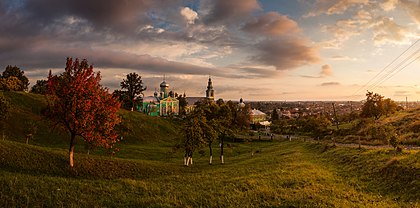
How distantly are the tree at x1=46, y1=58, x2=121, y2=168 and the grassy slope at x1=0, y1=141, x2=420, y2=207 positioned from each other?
364 centimetres

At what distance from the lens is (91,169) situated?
24609 millimetres

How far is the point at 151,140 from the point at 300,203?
54.9 metres

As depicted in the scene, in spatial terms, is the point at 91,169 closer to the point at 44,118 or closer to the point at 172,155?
the point at 44,118

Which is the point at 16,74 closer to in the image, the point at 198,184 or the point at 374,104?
the point at 198,184

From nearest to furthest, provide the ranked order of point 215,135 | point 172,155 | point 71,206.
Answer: point 71,206 < point 215,135 < point 172,155

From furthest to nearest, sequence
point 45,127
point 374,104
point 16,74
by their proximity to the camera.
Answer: point 16,74 → point 374,104 → point 45,127

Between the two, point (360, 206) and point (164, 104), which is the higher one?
point (164, 104)

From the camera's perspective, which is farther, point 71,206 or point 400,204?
point 400,204

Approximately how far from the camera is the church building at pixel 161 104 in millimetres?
140125

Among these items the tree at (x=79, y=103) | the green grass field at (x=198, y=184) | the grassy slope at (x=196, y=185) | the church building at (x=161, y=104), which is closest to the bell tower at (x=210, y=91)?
the church building at (x=161, y=104)

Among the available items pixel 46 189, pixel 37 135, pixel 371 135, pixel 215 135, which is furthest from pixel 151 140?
pixel 46 189

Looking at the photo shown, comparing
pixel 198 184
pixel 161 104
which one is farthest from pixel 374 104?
pixel 161 104

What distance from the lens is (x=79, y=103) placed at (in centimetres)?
2262

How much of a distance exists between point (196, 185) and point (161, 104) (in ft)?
416
